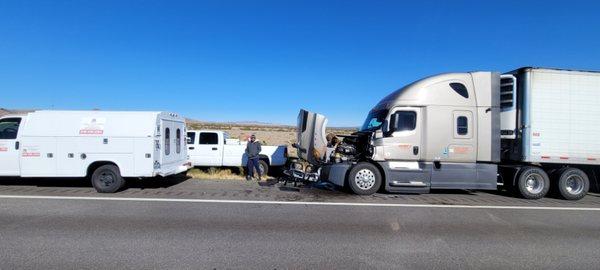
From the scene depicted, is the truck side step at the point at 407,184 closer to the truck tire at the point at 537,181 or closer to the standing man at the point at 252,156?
the truck tire at the point at 537,181

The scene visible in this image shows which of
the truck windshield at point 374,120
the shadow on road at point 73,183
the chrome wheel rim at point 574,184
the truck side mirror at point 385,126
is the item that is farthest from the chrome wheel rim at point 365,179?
the shadow on road at point 73,183

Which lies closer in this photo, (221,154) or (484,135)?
(484,135)

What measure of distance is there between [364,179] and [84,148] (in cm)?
729

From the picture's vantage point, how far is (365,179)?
11.5 metres

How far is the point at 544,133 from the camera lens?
11.4m

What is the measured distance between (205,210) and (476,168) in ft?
23.6

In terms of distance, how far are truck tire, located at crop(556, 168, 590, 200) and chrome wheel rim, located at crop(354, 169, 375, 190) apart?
4920 millimetres

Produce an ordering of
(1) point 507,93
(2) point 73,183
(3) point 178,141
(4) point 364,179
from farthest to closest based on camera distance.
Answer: (3) point 178,141
(2) point 73,183
(1) point 507,93
(4) point 364,179

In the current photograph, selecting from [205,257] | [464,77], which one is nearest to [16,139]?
[205,257]

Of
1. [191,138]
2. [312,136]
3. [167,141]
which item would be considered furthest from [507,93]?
[191,138]

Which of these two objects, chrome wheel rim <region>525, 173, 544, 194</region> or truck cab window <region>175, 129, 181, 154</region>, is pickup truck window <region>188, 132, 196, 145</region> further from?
chrome wheel rim <region>525, 173, 544, 194</region>

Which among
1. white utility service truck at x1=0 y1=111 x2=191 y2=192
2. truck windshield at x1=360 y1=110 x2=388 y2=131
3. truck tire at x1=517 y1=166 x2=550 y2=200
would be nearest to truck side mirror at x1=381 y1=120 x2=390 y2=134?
truck windshield at x1=360 y1=110 x2=388 y2=131

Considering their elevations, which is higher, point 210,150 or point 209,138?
point 209,138

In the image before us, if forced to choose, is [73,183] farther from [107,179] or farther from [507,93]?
[507,93]
